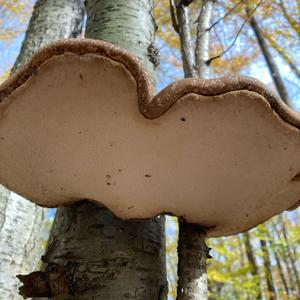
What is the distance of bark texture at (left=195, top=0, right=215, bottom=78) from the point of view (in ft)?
7.59

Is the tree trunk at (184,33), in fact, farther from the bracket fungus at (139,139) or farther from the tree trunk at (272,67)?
the tree trunk at (272,67)

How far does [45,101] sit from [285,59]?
7.72 meters

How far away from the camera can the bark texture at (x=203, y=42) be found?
2314 millimetres

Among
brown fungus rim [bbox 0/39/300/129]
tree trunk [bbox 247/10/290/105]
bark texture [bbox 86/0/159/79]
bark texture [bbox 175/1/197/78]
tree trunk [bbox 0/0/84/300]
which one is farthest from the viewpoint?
tree trunk [bbox 247/10/290/105]

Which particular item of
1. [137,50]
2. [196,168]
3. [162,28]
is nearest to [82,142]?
[196,168]

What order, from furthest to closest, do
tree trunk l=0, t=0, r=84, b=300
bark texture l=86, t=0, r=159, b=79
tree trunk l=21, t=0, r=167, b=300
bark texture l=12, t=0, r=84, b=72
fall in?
bark texture l=12, t=0, r=84, b=72, tree trunk l=0, t=0, r=84, b=300, bark texture l=86, t=0, r=159, b=79, tree trunk l=21, t=0, r=167, b=300

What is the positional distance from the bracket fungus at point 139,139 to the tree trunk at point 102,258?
0.23ft

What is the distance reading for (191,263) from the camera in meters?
1.39

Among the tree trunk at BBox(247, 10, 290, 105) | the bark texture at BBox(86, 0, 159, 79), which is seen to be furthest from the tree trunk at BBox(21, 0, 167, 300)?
the tree trunk at BBox(247, 10, 290, 105)

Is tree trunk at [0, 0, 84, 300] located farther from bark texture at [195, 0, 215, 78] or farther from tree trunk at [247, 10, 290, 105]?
tree trunk at [247, 10, 290, 105]

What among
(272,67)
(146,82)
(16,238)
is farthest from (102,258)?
(272,67)

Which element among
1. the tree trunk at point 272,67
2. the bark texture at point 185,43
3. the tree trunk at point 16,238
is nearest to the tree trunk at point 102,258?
the bark texture at point 185,43

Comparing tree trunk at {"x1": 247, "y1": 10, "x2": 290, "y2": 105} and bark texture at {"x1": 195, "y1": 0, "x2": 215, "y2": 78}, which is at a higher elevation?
tree trunk at {"x1": 247, "y1": 10, "x2": 290, "y2": 105}

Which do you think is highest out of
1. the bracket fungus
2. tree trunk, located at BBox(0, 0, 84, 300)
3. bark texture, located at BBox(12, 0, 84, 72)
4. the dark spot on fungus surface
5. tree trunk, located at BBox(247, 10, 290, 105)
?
tree trunk, located at BBox(247, 10, 290, 105)
